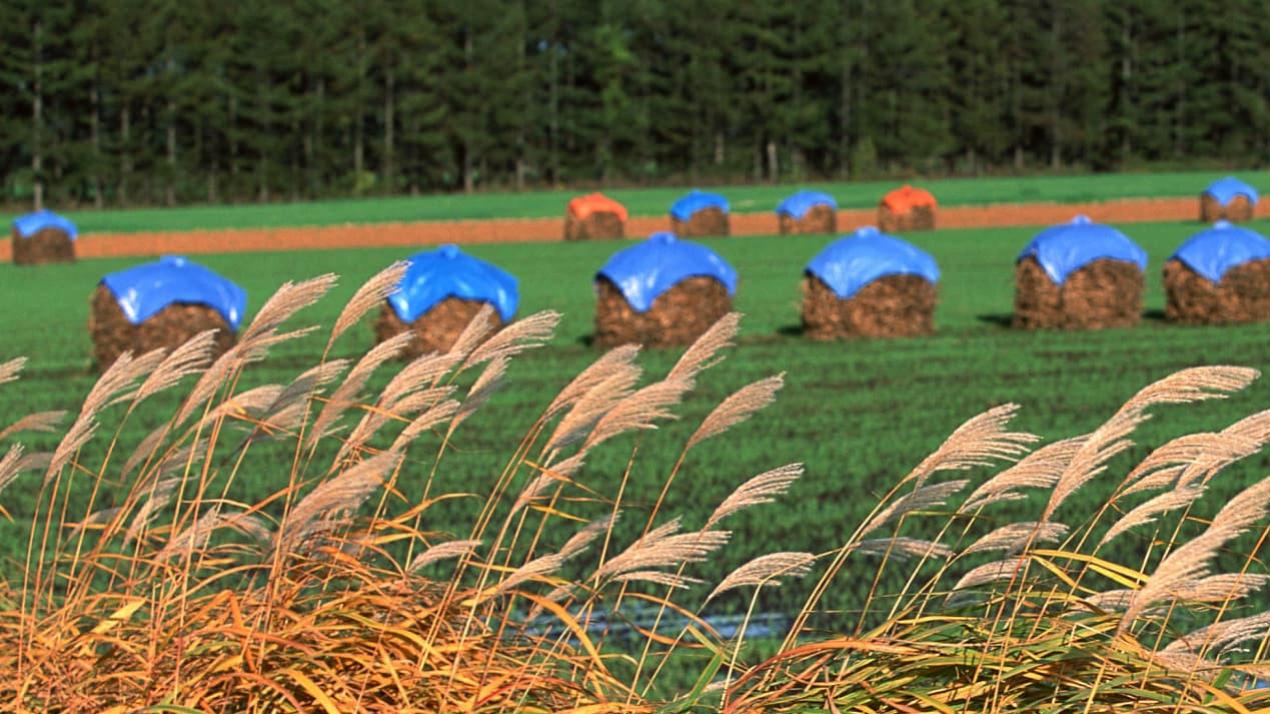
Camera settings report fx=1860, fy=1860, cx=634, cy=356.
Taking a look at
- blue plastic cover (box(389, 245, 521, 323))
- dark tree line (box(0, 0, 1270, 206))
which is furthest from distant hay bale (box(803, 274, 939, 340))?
dark tree line (box(0, 0, 1270, 206))

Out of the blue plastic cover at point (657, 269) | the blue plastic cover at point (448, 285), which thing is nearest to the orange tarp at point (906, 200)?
the blue plastic cover at point (657, 269)

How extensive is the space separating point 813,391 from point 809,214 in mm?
33809

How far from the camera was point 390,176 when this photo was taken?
285ft

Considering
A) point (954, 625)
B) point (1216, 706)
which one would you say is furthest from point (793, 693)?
point (1216, 706)

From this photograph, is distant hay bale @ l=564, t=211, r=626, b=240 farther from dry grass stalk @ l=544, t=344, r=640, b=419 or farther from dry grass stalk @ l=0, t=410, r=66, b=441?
dry grass stalk @ l=544, t=344, r=640, b=419

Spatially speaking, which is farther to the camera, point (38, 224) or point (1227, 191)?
point (1227, 191)

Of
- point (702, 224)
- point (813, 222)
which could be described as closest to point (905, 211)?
point (813, 222)

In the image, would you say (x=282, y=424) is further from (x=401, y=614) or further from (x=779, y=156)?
(x=779, y=156)

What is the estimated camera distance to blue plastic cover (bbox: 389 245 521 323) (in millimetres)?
21516

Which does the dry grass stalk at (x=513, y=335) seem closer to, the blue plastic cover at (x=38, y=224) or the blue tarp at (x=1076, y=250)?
the blue tarp at (x=1076, y=250)

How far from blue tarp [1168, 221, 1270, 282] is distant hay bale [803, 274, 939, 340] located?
3369mm

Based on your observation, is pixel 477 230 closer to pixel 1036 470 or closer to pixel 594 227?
pixel 594 227

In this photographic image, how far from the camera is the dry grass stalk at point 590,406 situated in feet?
12.2

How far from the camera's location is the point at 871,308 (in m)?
23.3
